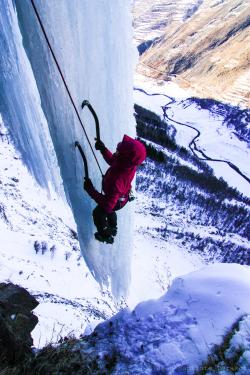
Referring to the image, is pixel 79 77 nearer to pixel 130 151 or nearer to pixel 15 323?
pixel 130 151

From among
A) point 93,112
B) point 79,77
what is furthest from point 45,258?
point 79,77

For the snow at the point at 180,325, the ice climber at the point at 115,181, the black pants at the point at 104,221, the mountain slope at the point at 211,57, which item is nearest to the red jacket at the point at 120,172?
the ice climber at the point at 115,181

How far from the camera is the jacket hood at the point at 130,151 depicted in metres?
3.77

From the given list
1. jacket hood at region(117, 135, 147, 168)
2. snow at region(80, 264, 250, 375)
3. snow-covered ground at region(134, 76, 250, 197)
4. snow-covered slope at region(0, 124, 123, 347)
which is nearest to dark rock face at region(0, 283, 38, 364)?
snow at region(80, 264, 250, 375)

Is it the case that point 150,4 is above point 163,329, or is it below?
below

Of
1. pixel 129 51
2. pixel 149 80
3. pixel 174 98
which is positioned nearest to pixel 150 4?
pixel 149 80

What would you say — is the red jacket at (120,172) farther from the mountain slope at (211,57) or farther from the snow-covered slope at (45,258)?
the mountain slope at (211,57)

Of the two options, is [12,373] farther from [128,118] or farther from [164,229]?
[164,229]

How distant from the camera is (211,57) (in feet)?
225

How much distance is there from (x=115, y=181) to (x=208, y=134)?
131 feet

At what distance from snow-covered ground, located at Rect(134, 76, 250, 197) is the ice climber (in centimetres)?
2376

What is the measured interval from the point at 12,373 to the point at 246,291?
2285 mm

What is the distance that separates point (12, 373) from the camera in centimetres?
268

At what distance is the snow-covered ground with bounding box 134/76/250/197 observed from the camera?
32.4 m
